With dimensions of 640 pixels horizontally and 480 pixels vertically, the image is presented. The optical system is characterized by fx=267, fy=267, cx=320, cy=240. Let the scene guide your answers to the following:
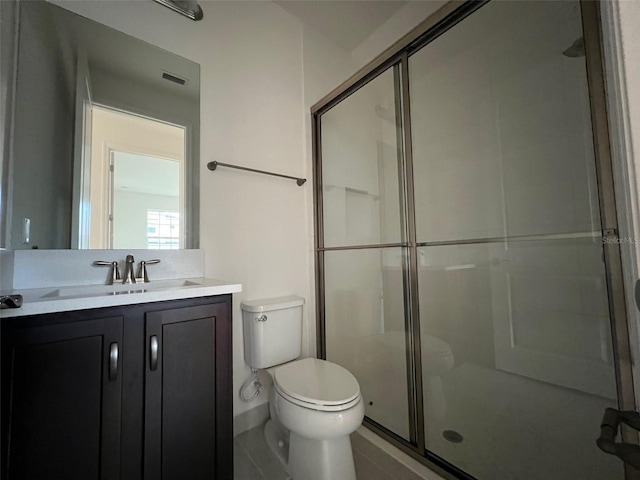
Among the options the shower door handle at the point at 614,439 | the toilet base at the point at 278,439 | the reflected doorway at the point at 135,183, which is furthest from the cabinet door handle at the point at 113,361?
the shower door handle at the point at 614,439

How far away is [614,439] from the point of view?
512 millimetres

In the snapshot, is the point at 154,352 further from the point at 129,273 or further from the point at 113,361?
the point at 129,273

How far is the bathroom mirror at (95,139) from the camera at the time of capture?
1.07 metres

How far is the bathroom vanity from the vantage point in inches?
29.0

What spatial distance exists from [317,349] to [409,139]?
1.49 meters

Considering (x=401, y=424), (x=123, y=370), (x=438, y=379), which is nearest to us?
(x=123, y=370)

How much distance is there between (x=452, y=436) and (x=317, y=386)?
0.69 metres

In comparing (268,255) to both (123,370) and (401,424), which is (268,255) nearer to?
(123,370)

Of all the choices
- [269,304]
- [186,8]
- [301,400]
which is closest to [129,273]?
[269,304]

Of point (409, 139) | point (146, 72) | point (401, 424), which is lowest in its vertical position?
point (401, 424)

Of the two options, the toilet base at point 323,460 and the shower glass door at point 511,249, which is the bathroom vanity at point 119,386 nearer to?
the toilet base at point 323,460

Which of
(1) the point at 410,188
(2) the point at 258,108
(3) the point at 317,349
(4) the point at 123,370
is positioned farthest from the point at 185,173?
(3) the point at 317,349

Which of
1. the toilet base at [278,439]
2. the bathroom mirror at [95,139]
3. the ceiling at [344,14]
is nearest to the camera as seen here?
the bathroom mirror at [95,139]

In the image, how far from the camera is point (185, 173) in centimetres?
147
